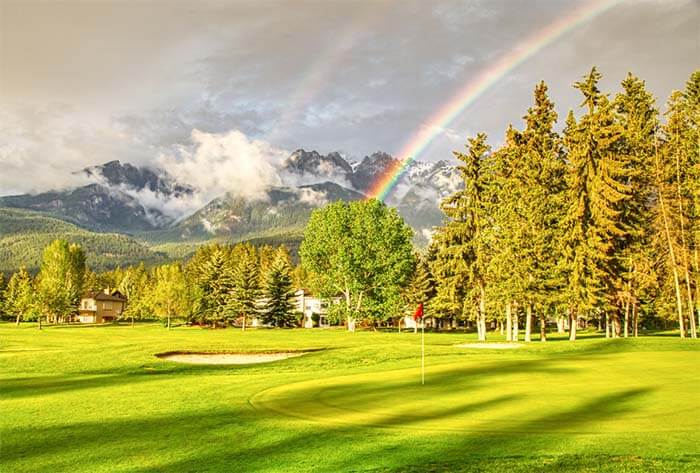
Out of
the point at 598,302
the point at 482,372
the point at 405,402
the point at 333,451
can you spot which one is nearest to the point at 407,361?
the point at 482,372

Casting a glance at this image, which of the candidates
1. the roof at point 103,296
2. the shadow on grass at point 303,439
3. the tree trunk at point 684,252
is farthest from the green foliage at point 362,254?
the roof at point 103,296

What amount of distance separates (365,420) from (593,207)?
1620 inches

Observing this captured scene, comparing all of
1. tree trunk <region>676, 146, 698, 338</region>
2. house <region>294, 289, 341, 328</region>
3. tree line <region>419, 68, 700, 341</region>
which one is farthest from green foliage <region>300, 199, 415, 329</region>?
house <region>294, 289, 341, 328</region>

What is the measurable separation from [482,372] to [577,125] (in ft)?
112

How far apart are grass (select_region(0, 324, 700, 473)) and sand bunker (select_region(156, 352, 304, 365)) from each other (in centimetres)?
665

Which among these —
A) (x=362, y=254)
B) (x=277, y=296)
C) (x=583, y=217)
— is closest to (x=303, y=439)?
(x=583, y=217)

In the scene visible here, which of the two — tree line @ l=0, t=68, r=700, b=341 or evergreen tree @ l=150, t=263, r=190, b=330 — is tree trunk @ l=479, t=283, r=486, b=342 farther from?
evergreen tree @ l=150, t=263, r=190, b=330

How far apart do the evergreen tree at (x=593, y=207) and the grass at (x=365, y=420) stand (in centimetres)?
2128

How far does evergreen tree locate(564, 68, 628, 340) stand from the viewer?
47.7m

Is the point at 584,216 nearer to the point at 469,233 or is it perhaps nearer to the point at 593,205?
the point at 593,205

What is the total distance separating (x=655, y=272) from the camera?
5203 cm

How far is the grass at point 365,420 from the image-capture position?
10695 mm

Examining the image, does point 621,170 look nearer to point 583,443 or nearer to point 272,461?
point 583,443

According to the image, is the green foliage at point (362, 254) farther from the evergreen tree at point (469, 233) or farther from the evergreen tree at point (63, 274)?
the evergreen tree at point (63, 274)
